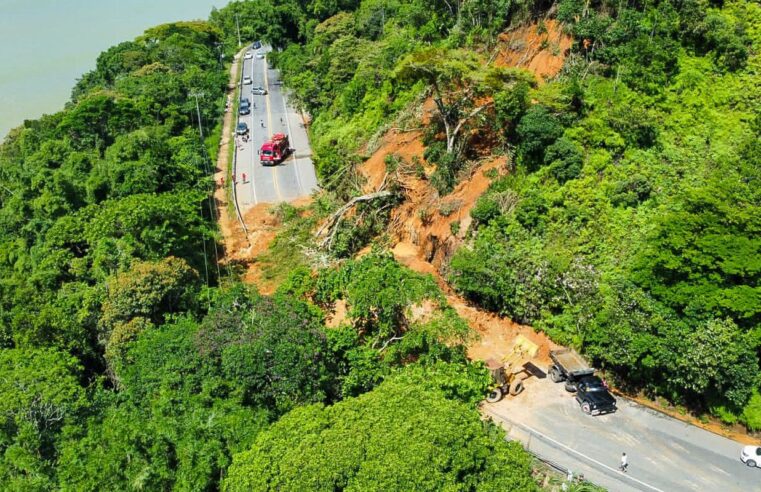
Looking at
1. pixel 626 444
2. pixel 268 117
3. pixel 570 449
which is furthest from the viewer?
pixel 268 117

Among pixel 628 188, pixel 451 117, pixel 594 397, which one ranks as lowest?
pixel 594 397

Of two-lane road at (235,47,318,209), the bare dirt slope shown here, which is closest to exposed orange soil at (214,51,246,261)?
the bare dirt slope

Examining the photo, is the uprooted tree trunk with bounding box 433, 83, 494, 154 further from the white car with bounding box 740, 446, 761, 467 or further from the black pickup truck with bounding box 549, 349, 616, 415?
the white car with bounding box 740, 446, 761, 467

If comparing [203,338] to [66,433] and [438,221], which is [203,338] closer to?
[66,433]

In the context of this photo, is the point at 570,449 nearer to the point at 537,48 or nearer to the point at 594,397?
the point at 594,397

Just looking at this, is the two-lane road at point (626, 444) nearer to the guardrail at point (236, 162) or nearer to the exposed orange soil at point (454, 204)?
the exposed orange soil at point (454, 204)

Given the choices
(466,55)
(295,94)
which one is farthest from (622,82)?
(295,94)

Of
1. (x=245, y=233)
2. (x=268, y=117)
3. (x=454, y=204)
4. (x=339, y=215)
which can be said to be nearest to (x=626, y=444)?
(x=454, y=204)

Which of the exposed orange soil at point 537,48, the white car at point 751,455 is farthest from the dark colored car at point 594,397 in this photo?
the exposed orange soil at point 537,48
